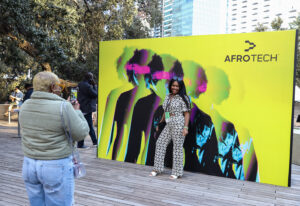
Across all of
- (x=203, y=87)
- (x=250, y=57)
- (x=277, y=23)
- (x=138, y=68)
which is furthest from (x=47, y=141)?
(x=277, y=23)

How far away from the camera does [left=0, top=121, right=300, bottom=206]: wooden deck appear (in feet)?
11.1

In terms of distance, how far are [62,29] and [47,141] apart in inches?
298

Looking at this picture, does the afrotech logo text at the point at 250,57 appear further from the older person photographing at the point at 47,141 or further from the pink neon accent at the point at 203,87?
the older person photographing at the point at 47,141

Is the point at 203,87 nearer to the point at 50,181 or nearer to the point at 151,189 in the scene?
the point at 151,189

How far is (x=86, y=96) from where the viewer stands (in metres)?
6.22

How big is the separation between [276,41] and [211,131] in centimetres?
174

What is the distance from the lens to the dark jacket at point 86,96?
20.1 ft

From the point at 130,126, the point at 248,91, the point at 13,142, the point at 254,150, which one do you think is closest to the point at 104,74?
the point at 130,126

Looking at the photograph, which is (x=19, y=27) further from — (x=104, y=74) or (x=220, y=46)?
(x=220, y=46)

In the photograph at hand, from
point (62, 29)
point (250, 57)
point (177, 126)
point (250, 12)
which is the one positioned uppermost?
point (250, 12)

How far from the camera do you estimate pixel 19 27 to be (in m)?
7.81

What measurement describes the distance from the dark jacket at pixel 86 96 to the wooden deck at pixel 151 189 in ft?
5.76

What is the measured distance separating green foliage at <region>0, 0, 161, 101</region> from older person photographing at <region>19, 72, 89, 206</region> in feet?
20.0

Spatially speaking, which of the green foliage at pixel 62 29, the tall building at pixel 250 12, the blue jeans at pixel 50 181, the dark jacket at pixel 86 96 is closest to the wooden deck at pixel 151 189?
the blue jeans at pixel 50 181
